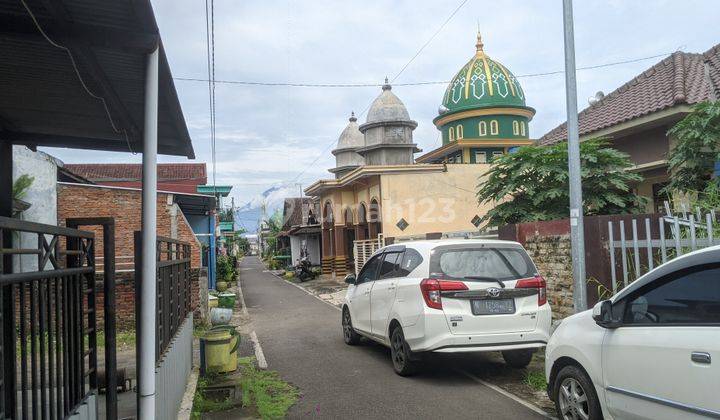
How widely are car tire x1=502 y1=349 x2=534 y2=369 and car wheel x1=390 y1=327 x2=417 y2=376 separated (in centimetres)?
142

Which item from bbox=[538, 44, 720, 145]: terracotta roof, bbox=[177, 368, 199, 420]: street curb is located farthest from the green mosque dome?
bbox=[177, 368, 199, 420]: street curb

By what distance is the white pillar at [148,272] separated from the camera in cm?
395

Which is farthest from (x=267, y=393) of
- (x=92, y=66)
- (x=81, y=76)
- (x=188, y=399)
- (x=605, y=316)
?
(x=92, y=66)

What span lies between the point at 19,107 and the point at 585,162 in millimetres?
9630

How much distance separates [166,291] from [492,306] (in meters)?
3.90

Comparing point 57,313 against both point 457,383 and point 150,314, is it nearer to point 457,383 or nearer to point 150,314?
point 150,314

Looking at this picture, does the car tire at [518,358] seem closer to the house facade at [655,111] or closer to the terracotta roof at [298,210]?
the house facade at [655,111]

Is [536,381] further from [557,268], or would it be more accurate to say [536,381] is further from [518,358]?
[557,268]

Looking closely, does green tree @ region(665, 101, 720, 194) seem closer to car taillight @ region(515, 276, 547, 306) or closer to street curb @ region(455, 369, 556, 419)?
car taillight @ region(515, 276, 547, 306)

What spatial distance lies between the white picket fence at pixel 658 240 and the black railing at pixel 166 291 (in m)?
5.64

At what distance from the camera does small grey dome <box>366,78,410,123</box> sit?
94.6ft

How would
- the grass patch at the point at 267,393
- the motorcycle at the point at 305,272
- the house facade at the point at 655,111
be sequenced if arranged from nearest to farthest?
1. the grass patch at the point at 267,393
2. the house facade at the point at 655,111
3. the motorcycle at the point at 305,272

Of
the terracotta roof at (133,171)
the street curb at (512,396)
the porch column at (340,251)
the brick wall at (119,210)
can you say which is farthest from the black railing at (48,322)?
the terracotta roof at (133,171)

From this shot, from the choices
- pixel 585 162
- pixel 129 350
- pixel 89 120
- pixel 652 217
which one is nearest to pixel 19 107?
pixel 89 120
